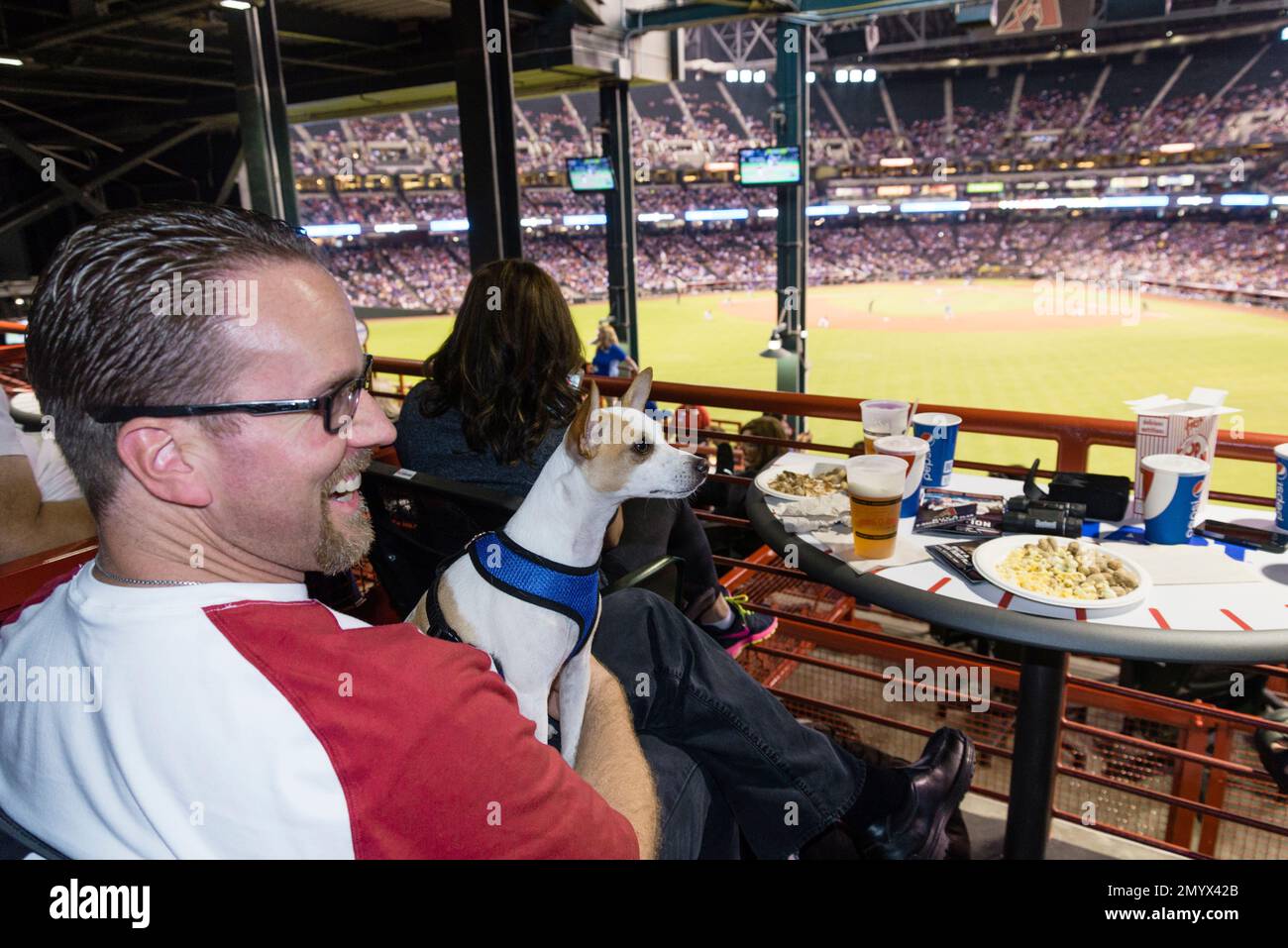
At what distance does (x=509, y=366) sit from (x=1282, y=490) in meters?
2.17

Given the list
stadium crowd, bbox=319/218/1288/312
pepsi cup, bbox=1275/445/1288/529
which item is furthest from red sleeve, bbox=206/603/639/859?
stadium crowd, bbox=319/218/1288/312

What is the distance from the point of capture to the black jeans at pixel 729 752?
176 centimetres

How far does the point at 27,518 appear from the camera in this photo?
2.12m

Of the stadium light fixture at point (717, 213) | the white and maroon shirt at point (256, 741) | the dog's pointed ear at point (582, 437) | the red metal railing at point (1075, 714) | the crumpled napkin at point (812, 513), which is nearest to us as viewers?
the white and maroon shirt at point (256, 741)

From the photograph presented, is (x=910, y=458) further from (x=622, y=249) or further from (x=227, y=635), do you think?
(x=622, y=249)

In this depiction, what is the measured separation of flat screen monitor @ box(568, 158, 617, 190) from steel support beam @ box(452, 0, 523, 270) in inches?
397

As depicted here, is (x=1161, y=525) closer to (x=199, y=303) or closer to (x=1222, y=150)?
(x=199, y=303)

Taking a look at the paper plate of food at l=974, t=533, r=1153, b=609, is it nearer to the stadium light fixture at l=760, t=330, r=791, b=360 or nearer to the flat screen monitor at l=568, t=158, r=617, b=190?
the stadium light fixture at l=760, t=330, r=791, b=360

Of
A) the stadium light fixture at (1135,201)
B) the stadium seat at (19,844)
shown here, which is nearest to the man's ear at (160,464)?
the stadium seat at (19,844)

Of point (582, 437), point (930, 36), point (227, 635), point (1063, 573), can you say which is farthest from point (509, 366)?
point (930, 36)

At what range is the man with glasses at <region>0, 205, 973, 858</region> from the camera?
86 cm

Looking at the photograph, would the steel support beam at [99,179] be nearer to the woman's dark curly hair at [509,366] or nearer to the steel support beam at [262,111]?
the steel support beam at [262,111]

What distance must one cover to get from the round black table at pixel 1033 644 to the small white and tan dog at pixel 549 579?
1.68 ft
